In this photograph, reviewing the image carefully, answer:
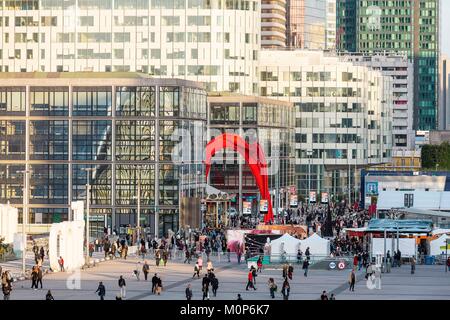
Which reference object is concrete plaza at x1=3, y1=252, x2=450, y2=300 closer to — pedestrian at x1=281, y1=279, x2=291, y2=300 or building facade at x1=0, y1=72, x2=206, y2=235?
pedestrian at x1=281, y1=279, x2=291, y2=300

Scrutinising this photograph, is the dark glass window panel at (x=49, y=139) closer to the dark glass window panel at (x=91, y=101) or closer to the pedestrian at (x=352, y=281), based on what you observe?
the dark glass window panel at (x=91, y=101)

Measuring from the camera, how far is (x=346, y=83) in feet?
587

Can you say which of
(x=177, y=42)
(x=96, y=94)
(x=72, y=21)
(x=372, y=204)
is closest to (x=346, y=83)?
(x=177, y=42)

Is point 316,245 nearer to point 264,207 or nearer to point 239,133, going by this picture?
point 264,207

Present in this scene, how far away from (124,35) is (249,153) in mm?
33983

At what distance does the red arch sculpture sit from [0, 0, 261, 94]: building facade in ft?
80.9

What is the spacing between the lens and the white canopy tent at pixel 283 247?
69750 mm

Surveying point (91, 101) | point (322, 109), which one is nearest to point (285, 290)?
point (91, 101)

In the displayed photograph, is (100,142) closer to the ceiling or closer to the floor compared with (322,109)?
closer to the floor

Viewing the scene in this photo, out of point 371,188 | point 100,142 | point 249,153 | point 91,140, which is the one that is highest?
point 91,140

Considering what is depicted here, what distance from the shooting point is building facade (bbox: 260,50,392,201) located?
7003 inches

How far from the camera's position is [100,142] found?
10744cm
